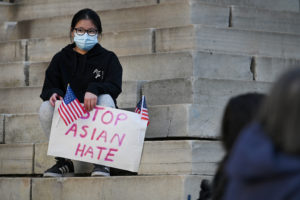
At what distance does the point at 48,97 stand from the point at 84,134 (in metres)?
0.49

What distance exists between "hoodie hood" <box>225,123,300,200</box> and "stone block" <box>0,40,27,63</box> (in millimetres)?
6532

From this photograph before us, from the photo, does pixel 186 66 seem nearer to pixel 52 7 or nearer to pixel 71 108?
pixel 71 108

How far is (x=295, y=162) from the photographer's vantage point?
7.09ft

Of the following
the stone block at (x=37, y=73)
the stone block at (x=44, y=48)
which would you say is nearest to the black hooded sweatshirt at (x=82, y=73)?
the stone block at (x=37, y=73)

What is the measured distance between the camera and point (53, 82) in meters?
6.46

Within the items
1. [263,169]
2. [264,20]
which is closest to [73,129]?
[264,20]

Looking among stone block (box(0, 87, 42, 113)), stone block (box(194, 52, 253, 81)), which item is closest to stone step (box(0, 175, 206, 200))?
stone block (box(0, 87, 42, 113))

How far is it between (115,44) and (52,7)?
148cm

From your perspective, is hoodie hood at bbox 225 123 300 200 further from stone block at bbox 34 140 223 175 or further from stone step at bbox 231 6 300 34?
stone step at bbox 231 6 300 34

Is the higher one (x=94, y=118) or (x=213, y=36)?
(x=213, y=36)

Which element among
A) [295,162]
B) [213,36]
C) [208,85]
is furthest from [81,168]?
[295,162]

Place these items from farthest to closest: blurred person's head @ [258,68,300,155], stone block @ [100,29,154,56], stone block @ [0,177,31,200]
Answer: stone block @ [100,29,154,56] → stone block @ [0,177,31,200] → blurred person's head @ [258,68,300,155]

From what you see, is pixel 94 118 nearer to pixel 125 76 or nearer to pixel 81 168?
pixel 81 168

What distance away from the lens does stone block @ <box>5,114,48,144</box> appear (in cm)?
728
